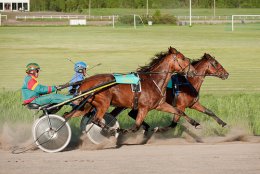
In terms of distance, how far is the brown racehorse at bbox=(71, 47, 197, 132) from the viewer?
10.5 m

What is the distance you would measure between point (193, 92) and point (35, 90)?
292 centimetres

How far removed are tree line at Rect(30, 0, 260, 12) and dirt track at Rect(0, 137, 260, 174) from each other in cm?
9451

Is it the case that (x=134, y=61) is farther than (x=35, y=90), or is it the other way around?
(x=134, y=61)

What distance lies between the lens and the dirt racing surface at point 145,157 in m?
8.73

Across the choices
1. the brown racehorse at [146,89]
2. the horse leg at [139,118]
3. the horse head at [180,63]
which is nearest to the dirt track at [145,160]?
the horse leg at [139,118]

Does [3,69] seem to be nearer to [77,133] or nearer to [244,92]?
[244,92]

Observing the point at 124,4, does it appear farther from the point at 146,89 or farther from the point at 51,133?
the point at 51,133

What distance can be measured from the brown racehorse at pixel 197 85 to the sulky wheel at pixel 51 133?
219 cm

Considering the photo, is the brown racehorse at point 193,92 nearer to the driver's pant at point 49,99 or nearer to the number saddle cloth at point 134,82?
the number saddle cloth at point 134,82

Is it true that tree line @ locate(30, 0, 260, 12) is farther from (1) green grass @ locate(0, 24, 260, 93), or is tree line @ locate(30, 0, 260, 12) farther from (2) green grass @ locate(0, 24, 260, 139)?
(2) green grass @ locate(0, 24, 260, 139)

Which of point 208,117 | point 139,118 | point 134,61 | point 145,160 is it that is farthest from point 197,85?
point 134,61

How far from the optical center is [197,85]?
39.8 feet

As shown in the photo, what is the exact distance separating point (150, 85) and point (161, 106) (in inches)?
14.5

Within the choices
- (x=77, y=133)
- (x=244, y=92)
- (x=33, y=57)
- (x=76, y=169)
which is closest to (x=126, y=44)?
(x=33, y=57)
